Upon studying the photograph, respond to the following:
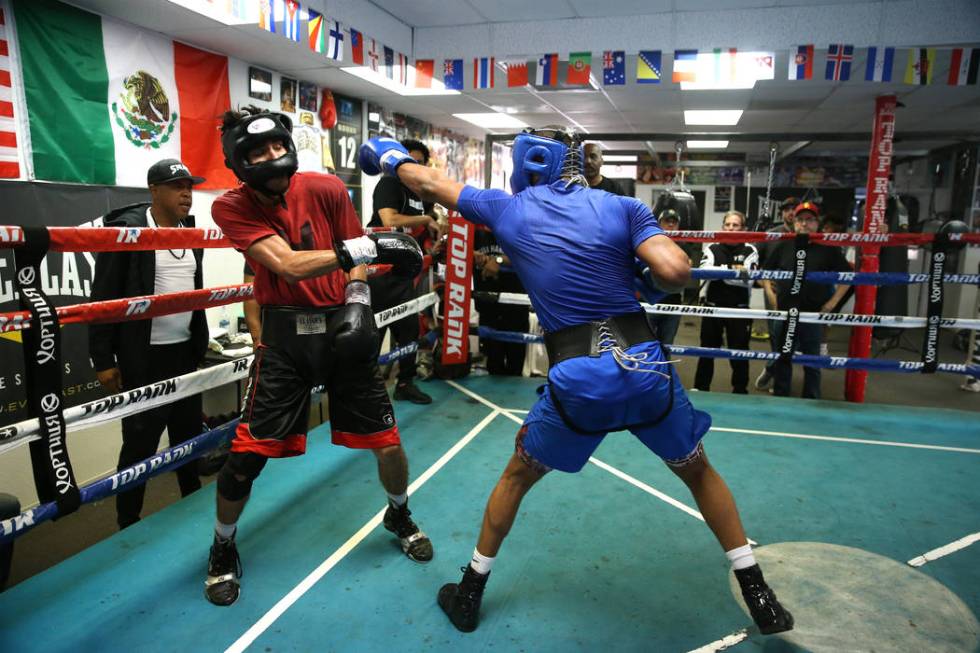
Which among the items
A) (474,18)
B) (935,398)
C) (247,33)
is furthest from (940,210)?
(247,33)

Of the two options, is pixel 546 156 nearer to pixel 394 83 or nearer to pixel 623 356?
pixel 623 356

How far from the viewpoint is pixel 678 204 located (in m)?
5.07

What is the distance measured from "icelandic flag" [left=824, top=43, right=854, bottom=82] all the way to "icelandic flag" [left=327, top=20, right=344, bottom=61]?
13.1ft

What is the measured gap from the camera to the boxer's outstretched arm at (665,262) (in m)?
1.60

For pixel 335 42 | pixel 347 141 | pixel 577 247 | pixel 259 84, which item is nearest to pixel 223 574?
pixel 577 247

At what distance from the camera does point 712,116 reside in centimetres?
967

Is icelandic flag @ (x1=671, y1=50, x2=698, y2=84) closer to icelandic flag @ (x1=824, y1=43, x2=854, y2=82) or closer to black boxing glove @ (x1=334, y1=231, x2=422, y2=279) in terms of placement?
icelandic flag @ (x1=824, y1=43, x2=854, y2=82)

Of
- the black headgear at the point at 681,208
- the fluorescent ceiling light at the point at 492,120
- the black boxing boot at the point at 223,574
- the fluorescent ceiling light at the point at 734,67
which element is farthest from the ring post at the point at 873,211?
the fluorescent ceiling light at the point at 492,120

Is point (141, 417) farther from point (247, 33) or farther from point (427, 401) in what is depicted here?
point (247, 33)

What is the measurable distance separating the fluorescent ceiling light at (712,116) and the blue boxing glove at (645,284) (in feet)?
27.5

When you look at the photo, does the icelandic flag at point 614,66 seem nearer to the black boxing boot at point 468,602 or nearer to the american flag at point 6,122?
the american flag at point 6,122

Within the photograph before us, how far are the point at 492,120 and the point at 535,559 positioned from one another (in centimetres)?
932

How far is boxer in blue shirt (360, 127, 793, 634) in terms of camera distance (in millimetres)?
1700

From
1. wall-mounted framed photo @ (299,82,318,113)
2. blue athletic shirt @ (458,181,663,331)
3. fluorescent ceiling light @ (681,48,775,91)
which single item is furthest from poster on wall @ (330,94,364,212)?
blue athletic shirt @ (458,181,663,331)
